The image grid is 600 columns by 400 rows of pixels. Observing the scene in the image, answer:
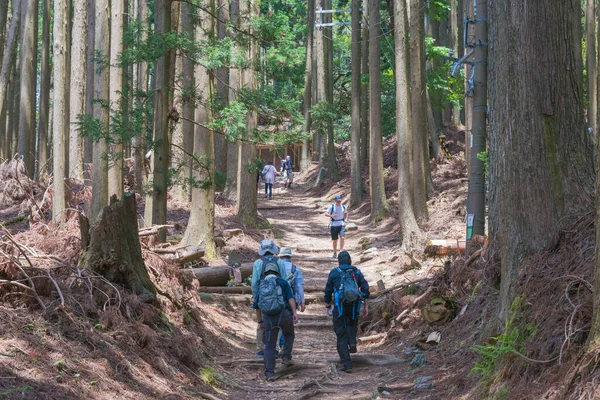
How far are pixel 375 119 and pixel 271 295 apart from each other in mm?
15648

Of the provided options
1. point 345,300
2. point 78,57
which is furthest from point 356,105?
point 345,300

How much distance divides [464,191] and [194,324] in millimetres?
14955

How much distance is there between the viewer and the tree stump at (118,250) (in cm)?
920

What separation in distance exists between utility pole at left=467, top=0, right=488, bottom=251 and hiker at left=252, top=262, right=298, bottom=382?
3425 millimetres

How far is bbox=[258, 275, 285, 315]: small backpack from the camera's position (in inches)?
374

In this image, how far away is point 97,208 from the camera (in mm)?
16109

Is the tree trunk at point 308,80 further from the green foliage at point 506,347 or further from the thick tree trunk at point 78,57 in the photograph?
the green foliage at point 506,347

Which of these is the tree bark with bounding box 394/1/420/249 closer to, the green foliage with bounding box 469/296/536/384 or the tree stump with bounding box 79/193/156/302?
the tree stump with bounding box 79/193/156/302

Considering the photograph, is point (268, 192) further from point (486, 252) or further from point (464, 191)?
point (486, 252)

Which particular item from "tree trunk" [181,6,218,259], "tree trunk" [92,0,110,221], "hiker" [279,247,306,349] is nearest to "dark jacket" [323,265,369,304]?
"hiker" [279,247,306,349]

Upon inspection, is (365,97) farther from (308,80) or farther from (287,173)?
(308,80)

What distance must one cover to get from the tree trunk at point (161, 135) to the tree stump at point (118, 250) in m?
4.14

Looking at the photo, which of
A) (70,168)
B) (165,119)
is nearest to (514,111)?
(165,119)

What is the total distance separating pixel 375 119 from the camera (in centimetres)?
Result: 2441
